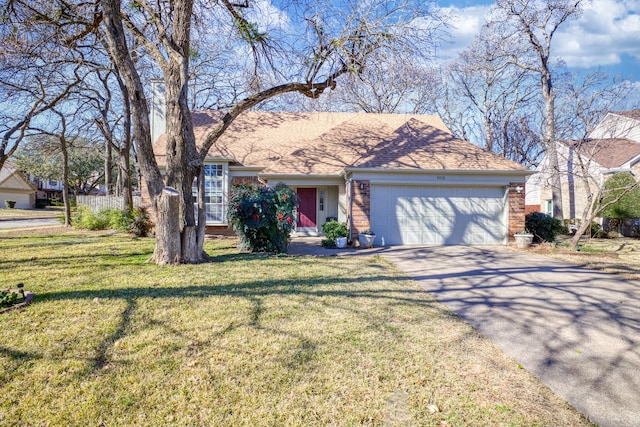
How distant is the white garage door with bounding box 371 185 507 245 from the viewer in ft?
38.2

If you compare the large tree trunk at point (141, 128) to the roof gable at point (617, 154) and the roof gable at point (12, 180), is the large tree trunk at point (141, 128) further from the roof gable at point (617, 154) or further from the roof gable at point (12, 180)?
the roof gable at point (12, 180)

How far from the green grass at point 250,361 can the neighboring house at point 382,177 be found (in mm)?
6200

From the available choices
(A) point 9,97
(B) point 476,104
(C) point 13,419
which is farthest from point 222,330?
(B) point 476,104

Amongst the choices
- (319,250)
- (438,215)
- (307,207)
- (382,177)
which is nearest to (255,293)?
(319,250)

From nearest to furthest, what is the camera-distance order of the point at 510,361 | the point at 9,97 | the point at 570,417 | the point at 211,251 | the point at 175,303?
the point at 570,417 < the point at 510,361 < the point at 175,303 < the point at 211,251 < the point at 9,97

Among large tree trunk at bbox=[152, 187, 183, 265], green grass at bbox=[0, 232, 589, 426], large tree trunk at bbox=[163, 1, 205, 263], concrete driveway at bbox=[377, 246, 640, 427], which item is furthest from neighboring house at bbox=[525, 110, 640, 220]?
large tree trunk at bbox=[152, 187, 183, 265]

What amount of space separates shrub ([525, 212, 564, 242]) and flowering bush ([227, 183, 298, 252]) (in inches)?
351

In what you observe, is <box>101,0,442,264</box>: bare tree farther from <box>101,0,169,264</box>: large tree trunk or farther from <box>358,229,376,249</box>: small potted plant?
<box>358,229,376,249</box>: small potted plant

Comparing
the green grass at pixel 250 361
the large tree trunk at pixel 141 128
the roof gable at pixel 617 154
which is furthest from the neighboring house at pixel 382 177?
the roof gable at pixel 617 154

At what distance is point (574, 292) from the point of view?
593 centimetres

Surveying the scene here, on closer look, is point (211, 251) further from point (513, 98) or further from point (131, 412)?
point (513, 98)

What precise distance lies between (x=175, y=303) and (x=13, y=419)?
237 centimetres

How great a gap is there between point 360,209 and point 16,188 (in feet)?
148

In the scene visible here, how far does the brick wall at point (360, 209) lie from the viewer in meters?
11.3
